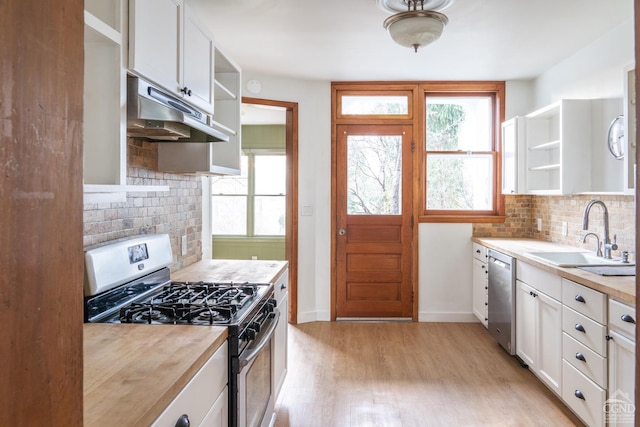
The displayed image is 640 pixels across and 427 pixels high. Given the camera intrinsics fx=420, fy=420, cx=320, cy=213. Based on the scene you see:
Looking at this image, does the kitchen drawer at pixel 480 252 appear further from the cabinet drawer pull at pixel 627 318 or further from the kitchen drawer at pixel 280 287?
the kitchen drawer at pixel 280 287

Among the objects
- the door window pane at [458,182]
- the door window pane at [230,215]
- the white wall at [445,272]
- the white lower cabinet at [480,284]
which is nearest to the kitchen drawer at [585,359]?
the white lower cabinet at [480,284]

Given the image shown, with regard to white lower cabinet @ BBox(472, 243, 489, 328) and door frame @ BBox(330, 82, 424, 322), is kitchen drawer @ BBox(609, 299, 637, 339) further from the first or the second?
door frame @ BBox(330, 82, 424, 322)

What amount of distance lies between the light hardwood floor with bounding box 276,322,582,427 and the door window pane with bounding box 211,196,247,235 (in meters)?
2.73

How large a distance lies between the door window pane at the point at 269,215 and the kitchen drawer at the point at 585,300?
4447 millimetres

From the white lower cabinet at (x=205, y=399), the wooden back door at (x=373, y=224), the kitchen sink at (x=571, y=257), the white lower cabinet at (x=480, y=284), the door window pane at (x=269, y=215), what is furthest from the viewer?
the door window pane at (x=269, y=215)

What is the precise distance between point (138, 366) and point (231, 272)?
1323mm

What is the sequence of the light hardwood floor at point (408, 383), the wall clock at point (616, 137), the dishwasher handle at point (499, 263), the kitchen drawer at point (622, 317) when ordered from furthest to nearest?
the dishwasher handle at point (499, 263) → the wall clock at point (616, 137) → the light hardwood floor at point (408, 383) → the kitchen drawer at point (622, 317)

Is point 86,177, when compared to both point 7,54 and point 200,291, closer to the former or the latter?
point 200,291

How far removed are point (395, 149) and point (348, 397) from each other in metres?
2.56

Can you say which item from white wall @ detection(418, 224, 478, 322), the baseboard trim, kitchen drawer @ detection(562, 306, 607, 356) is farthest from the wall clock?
the baseboard trim

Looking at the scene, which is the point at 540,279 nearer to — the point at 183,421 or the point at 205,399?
the point at 205,399

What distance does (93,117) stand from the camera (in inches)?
55.9

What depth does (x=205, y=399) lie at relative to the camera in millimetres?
1233

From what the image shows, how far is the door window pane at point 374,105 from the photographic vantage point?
14.3 feet
